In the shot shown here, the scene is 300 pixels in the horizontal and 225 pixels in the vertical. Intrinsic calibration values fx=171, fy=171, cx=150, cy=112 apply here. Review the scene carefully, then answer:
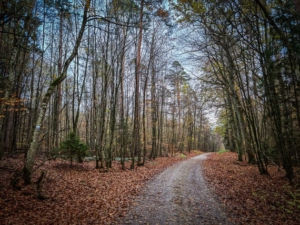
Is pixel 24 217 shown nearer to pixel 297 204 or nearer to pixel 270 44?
pixel 297 204

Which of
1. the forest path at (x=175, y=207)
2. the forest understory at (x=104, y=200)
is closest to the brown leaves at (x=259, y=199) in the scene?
the forest understory at (x=104, y=200)

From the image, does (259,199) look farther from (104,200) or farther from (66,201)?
(66,201)

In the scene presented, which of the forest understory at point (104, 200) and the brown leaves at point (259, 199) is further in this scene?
the brown leaves at point (259, 199)

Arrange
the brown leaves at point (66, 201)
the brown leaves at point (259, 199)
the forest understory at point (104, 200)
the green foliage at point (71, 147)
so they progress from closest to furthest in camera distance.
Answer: the brown leaves at point (66, 201) → the forest understory at point (104, 200) → the brown leaves at point (259, 199) → the green foliage at point (71, 147)

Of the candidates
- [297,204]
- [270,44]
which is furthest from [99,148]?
[270,44]

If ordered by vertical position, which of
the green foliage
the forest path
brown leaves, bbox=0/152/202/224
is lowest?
the forest path

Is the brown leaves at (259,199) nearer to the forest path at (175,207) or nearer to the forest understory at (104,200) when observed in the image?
the forest understory at (104,200)

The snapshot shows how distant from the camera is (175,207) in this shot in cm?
535

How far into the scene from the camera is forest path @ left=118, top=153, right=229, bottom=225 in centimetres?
455

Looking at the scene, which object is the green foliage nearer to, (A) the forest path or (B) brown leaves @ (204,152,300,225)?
(A) the forest path

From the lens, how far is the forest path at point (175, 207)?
455 centimetres

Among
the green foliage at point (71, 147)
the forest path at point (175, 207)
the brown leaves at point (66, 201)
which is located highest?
the green foliage at point (71, 147)

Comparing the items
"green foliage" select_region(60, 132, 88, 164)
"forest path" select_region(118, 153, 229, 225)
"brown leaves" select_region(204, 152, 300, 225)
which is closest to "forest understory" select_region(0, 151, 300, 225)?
"brown leaves" select_region(204, 152, 300, 225)

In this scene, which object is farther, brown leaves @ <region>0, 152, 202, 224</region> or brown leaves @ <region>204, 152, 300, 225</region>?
brown leaves @ <region>204, 152, 300, 225</region>
